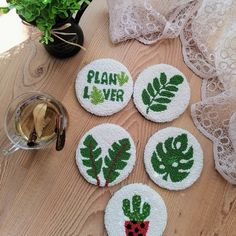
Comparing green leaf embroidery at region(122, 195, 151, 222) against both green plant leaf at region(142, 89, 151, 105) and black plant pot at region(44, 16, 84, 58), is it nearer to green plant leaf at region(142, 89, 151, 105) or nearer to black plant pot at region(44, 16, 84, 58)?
green plant leaf at region(142, 89, 151, 105)

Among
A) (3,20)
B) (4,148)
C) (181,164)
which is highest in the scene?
(3,20)

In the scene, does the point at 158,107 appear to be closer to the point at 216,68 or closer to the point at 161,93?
the point at 161,93

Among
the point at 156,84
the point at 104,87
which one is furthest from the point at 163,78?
the point at 104,87

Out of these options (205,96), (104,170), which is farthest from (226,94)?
(104,170)

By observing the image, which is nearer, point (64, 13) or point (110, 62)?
point (64, 13)

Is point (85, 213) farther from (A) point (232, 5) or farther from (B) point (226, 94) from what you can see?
(A) point (232, 5)

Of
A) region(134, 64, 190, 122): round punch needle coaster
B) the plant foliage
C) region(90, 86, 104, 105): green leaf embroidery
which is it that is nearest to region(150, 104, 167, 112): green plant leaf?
region(134, 64, 190, 122): round punch needle coaster

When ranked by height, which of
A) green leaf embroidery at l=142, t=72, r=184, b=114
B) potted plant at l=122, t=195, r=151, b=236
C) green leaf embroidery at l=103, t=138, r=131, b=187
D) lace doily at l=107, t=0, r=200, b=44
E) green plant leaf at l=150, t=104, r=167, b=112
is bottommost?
potted plant at l=122, t=195, r=151, b=236

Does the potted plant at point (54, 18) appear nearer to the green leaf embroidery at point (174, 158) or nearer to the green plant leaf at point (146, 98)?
the green plant leaf at point (146, 98)
